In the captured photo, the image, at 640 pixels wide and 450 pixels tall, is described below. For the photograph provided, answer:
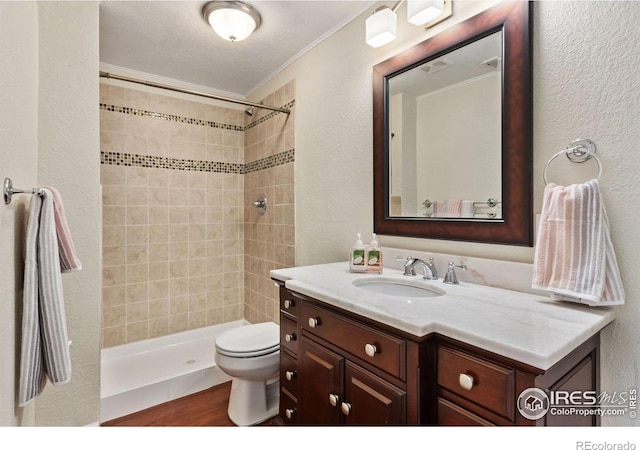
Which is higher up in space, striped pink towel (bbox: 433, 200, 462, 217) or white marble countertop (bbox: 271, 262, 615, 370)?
striped pink towel (bbox: 433, 200, 462, 217)

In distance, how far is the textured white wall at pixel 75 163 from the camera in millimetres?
1495

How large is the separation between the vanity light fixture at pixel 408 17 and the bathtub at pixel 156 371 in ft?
7.62

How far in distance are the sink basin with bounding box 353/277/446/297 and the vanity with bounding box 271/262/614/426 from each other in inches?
1.1

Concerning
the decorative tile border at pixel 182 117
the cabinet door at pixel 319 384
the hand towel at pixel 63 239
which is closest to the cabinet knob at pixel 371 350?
the cabinet door at pixel 319 384

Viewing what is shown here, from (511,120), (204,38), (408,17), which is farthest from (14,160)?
(511,120)

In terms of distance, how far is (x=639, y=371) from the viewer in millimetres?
914

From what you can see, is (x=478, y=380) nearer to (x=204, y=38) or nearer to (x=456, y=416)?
(x=456, y=416)

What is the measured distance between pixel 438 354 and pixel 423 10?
1.34 metres

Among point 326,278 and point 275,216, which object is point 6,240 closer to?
point 326,278

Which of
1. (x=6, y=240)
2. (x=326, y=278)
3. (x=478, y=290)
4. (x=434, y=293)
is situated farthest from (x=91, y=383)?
(x=478, y=290)

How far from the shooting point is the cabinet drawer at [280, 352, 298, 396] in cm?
138

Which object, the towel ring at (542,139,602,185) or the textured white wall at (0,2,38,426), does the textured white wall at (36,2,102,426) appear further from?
the towel ring at (542,139,602,185)

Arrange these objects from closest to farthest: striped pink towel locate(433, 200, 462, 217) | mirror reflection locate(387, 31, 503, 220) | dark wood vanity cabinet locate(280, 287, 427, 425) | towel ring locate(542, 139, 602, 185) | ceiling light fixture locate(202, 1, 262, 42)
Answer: dark wood vanity cabinet locate(280, 287, 427, 425) < towel ring locate(542, 139, 602, 185) < mirror reflection locate(387, 31, 503, 220) < striped pink towel locate(433, 200, 462, 217) < ceiling light fixture locate(202, 1, 262, 42)

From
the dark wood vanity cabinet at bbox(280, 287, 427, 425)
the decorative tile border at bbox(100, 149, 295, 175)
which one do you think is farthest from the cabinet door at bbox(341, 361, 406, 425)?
the decorative tile border at bbox(100, 149, 295, 175)
